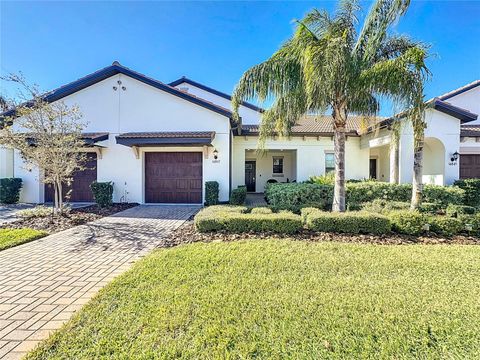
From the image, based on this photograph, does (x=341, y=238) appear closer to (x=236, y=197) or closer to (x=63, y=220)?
(x=236, y=197)

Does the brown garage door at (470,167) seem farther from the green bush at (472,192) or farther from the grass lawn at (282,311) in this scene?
the grass lawn at (282,311)

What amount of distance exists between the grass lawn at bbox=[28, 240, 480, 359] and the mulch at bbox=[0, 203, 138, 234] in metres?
5.17

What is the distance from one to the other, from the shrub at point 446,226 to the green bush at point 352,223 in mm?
1309

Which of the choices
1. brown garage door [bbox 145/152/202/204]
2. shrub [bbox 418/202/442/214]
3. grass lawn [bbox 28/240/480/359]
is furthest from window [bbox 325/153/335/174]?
grass lawn [bbox 28/240/480/359]

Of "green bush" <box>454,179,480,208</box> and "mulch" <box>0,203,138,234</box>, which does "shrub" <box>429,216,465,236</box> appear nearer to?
"green bush" <box>454,179,480,208</box>

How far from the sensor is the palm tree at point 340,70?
20.9ft

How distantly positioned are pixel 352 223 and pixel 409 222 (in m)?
1.53

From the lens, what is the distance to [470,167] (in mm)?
13773

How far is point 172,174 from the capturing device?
12.2 metres

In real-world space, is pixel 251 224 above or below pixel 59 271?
above

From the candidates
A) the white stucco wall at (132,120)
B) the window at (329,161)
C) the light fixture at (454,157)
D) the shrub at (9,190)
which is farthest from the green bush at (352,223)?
Result: the shrub at (9,190)

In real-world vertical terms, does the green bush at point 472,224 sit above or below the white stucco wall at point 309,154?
below

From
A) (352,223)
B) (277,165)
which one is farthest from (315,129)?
(352,223)

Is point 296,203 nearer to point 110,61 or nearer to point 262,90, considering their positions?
point 262,90
